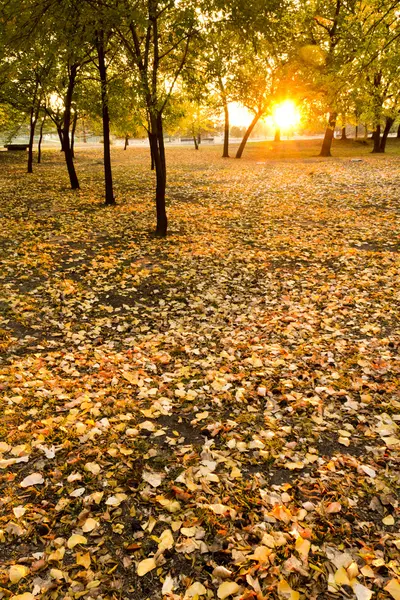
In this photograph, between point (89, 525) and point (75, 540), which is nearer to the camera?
point (75, 540)

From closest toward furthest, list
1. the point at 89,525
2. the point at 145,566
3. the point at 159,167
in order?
the point at 145,566 → the point at 89,525 → the point at 159,167

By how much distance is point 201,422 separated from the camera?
5473mm

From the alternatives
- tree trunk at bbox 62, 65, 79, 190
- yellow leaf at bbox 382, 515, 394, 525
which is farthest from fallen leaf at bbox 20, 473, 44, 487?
tree trunk at bbox 62, 65, 79, 190

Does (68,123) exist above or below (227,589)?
above

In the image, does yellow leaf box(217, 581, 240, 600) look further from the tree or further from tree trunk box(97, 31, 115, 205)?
tree trunk box(97, 31, 115, 205)

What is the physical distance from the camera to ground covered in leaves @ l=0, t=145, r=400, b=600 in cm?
352

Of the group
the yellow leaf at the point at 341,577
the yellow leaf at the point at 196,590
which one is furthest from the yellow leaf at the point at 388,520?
the yellow leaf at the point at 196,590

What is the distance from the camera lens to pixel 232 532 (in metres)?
3.82

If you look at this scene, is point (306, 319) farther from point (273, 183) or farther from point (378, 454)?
point (273, 183)

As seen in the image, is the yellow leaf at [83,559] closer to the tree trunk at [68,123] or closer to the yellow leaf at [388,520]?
the yellow leaf at [388,520]

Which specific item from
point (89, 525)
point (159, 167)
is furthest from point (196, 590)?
point (159, 167)

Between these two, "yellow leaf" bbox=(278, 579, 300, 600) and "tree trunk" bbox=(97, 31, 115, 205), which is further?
"tree trunk" bbox=(97, 31, 115, 205)

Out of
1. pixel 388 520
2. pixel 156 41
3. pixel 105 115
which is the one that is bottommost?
pixel 388 520

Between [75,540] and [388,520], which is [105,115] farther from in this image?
[388,520]
